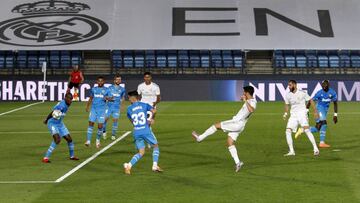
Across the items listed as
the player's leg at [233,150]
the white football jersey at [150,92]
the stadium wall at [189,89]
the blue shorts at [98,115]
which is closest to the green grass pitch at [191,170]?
the player's leg at [233,150]

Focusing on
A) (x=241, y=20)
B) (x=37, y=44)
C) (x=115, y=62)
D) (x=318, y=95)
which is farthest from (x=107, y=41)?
(x=318, y=95)

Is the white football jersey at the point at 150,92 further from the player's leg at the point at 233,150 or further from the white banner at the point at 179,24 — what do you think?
the white banner at the point at 179,24

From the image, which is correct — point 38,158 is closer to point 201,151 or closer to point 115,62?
point 201,151

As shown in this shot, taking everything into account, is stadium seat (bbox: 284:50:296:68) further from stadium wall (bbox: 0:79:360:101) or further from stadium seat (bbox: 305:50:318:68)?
stadium wall (bbox: 0:79:360:101)

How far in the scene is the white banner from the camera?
4838 centimetres

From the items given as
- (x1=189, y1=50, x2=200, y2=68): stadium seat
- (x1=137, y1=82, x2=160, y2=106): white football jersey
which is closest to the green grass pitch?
(x1=137, y1=82, x2=160, y2=106): white football jersey

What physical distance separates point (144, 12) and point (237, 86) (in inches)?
384

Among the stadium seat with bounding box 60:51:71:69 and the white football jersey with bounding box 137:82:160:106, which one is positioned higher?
the stadium seat with bounding box 60:51:71:69

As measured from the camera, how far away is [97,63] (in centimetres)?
4988

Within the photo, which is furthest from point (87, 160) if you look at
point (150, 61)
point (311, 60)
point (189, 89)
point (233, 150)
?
point (311, 60)

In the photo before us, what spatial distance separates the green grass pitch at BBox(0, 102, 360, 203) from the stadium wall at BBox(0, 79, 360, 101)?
1398 centimetres

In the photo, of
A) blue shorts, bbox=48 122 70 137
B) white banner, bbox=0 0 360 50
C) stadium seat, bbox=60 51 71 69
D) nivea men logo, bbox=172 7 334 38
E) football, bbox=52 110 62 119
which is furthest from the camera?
nivea men logo, bbox=172 7 334 38

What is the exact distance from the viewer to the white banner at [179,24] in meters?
48.4

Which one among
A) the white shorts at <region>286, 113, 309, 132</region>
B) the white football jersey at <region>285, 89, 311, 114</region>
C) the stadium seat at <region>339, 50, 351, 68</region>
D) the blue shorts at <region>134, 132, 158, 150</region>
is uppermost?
the stadium seat at <region>339, 50, 351, 68</region>
